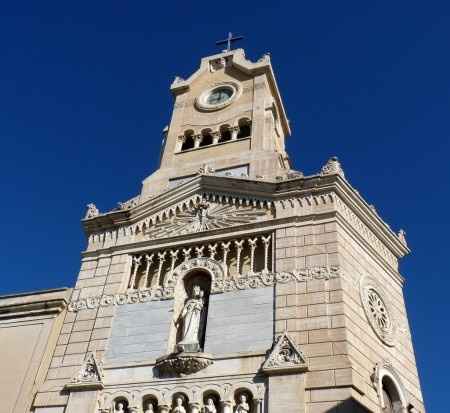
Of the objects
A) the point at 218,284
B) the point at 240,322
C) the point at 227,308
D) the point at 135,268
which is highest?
the point at 135,268

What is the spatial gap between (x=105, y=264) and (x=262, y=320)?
272 inches

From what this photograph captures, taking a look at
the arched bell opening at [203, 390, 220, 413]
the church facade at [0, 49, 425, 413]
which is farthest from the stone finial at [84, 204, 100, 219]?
the arched bell opening at [203, 390, 220, 413]

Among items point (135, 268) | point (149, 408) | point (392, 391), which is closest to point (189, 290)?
point (135, 268)

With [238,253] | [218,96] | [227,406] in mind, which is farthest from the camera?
[218,96]

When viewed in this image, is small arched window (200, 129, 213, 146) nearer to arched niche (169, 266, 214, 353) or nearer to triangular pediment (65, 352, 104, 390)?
arched niche (169, 266, 214, 353)

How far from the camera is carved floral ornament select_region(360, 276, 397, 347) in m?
18.1

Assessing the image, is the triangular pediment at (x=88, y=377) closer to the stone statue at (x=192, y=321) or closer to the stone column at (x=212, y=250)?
the stone statue at (x=192, y=321)

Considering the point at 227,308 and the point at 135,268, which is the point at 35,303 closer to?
the point at 135,268

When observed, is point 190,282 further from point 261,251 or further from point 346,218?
point 346,218

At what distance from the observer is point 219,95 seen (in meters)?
A: 28.7

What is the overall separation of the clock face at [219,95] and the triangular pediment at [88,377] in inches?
569

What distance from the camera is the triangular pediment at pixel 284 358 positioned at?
1562cm

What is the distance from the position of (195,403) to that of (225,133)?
13.6 meters

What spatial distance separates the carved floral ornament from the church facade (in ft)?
0.23
